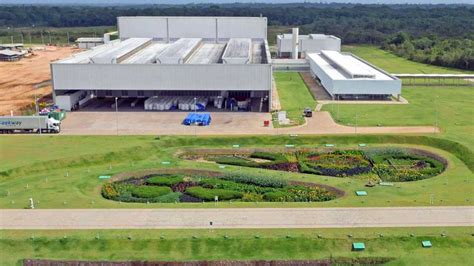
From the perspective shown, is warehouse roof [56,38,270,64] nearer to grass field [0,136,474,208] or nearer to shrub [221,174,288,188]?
grass field [0,136,474,208]

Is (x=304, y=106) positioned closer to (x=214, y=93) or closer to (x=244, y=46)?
(x=214, y=93)

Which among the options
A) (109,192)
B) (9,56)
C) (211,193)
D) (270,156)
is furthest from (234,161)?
(9,56)

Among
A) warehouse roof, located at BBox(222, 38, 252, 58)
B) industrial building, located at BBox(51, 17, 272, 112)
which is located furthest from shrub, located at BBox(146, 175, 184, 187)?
warehouse roof, located at BBox(222, 38, 252, 58)

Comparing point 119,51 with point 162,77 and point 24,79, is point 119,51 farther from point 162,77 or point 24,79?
point 24,79

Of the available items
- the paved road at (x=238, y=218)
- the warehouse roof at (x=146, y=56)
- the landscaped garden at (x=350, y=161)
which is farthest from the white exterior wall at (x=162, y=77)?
the paved road at (x=238, y=218)

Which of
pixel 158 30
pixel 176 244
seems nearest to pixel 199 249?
pixel 176 244

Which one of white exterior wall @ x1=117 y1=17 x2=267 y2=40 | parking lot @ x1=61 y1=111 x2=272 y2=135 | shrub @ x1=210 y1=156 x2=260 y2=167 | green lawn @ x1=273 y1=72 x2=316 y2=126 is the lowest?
shrub @ x1=210 y1=156 x2=260 y2=167
